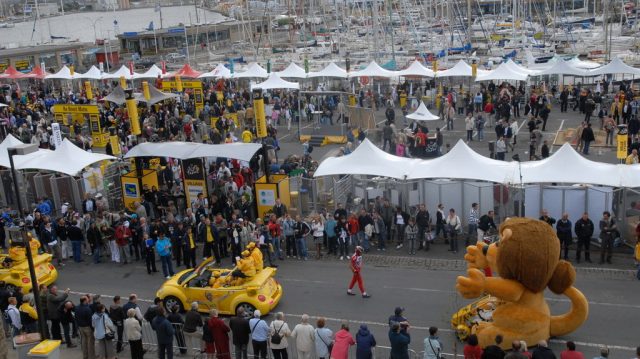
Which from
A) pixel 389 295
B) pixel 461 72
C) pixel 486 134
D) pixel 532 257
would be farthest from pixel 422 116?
pixel 532 257

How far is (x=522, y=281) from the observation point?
1135 cm

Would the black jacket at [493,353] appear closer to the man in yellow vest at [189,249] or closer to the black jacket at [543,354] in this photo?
the black jacket at [543,354]

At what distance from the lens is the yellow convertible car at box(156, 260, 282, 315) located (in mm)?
13953

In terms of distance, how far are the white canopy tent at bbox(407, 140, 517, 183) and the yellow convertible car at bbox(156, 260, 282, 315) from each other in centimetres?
646

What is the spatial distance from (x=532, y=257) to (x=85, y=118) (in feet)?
95.1

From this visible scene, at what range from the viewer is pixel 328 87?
142 ft

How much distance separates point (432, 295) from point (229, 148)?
8.92 m

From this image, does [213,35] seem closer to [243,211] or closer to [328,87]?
[328,87]

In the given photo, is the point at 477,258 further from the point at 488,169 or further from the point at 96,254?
the point at 96,254

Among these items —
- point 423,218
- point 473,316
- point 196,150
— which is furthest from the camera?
point 196,150

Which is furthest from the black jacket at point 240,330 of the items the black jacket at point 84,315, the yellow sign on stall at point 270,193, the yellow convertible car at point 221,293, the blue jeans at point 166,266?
the yellow sign on stall at point 270,193

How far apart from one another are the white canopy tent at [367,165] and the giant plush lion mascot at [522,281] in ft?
25.5

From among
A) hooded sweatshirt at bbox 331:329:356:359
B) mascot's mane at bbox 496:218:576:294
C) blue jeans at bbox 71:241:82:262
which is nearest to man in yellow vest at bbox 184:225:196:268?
blue jeans at bbox 71:241:82:262

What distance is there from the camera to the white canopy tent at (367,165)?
1952 cm
